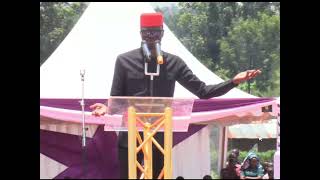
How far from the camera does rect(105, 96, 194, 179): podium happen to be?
3.28 metres

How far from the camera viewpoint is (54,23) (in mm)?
14219

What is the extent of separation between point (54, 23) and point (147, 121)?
1101 cm

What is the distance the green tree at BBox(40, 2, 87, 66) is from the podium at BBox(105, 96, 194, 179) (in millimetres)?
9724

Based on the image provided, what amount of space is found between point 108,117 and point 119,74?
683 mm

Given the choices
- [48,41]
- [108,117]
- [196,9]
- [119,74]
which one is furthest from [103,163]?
[196,9]

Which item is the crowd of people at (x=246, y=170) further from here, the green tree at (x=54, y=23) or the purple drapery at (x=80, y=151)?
the green tree at (x=54, y=23)

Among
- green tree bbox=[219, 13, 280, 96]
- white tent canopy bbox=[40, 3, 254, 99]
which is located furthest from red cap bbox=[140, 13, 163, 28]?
green tree bbox=[219, 13, 280, 96]

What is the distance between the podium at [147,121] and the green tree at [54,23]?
972cm

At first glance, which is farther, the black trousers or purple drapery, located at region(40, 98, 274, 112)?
purple drapery, located at region(40, 98, 274, 112)

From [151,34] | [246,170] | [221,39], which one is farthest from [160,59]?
[221,39]

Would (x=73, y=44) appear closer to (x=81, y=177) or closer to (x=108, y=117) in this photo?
(x=81, y=177)

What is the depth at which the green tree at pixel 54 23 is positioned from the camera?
533 inches

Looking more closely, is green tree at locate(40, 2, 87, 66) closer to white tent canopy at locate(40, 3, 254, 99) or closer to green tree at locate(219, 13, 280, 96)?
green tree at locate(219, 13, 280, 96)

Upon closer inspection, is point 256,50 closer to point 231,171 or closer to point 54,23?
point 54,23
